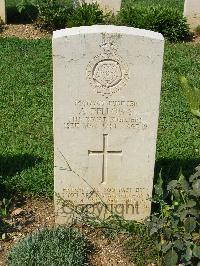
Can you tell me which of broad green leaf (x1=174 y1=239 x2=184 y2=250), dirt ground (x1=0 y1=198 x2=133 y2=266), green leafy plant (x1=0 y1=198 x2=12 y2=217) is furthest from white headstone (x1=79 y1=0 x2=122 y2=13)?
broad green leaf (x1=174 y1=239 x2=184 y2=250)

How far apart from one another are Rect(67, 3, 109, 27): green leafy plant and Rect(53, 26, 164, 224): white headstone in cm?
525

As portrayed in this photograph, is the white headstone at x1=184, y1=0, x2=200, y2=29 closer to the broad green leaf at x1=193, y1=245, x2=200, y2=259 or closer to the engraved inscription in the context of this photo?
the engraved inscription

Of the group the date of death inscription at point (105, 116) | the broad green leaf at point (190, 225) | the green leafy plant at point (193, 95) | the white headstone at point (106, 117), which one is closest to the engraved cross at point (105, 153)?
the white headstone at point (106, 117)

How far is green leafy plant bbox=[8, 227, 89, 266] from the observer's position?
4.02 meters

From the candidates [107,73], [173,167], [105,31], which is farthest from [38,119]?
[105,31]

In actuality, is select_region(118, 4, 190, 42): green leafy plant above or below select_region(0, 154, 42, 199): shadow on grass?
above

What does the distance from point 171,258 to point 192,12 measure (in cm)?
677

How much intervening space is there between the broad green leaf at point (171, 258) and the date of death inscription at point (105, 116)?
3.15 ft

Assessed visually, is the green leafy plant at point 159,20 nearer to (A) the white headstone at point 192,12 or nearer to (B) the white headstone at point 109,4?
(A) the white headstone at point 192,12

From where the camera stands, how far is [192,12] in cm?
985

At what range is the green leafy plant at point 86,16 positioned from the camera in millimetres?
9311

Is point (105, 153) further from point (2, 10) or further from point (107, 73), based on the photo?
point (2, 10)

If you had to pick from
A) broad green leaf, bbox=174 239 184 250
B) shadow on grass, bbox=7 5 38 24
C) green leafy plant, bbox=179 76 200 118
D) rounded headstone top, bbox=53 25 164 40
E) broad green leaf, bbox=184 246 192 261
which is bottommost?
broad green leaf, bbox=184 246 192 261

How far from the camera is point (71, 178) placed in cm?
447
